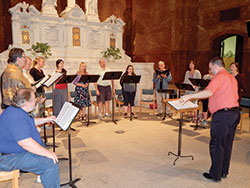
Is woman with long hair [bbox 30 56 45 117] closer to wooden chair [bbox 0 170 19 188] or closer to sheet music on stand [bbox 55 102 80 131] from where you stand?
sheet music on stand [bbox 55 102 80 131]

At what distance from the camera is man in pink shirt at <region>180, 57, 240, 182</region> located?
3.03m

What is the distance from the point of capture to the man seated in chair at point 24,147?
216 cm

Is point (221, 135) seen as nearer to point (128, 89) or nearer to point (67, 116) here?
point (67, 116)

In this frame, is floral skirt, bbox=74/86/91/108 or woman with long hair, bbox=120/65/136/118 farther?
woman with long hair, bbox=120/65/136/118

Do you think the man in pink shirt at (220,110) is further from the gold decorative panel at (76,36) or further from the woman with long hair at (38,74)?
the gold decorative panel at (76,36)

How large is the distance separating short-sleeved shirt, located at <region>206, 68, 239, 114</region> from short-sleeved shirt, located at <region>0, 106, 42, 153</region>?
2320mm

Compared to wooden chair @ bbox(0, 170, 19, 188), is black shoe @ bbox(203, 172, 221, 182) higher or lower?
lower

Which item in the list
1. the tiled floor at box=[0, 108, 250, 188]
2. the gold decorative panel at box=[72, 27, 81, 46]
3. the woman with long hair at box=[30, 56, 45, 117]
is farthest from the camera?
the gold decorative panel at box=[72, 27, 81, 46]

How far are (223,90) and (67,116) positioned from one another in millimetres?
2112

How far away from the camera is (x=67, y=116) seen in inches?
106

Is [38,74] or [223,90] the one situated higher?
[38,74]

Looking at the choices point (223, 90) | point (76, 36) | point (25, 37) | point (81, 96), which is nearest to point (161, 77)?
point (81, 96)

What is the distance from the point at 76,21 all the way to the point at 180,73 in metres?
6.53

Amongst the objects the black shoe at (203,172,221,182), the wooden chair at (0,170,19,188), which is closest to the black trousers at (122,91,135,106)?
the black shoe at (203,172,221,182)
